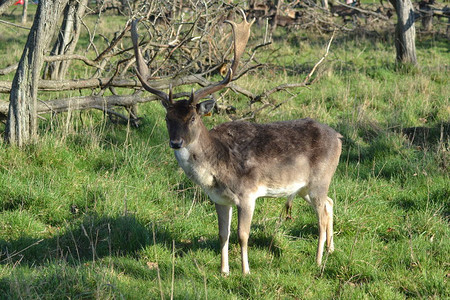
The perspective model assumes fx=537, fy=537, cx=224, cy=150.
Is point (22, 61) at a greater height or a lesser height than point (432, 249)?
greater

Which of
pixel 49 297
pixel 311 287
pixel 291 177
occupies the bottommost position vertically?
pixel 311 287

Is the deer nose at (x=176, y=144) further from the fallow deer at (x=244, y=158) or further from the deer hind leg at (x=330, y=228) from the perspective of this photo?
the deer hind leg at (x=330, y=228)

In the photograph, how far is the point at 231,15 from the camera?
11508mm

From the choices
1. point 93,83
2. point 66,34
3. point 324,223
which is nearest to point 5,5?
point 93,83

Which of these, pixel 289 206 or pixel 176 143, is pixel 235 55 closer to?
pixel 176 143

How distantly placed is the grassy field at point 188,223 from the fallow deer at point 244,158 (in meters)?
0.41

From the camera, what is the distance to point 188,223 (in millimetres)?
5770

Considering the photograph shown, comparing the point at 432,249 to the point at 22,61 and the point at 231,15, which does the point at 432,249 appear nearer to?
the point at 22,61

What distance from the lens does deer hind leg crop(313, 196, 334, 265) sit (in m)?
5.38

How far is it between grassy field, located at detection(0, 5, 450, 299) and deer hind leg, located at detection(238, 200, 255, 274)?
113 mm

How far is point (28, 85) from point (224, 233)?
332 centimetres

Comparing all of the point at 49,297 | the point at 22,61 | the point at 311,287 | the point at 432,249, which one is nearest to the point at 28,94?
the point at 22,61

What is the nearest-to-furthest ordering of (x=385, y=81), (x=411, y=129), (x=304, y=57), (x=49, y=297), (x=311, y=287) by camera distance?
(x=49, y=297) → (x=311, y=287) → (x=411, y=129) → (x=385, y=81) → (x=304, y=57)

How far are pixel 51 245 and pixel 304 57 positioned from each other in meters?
9.25
